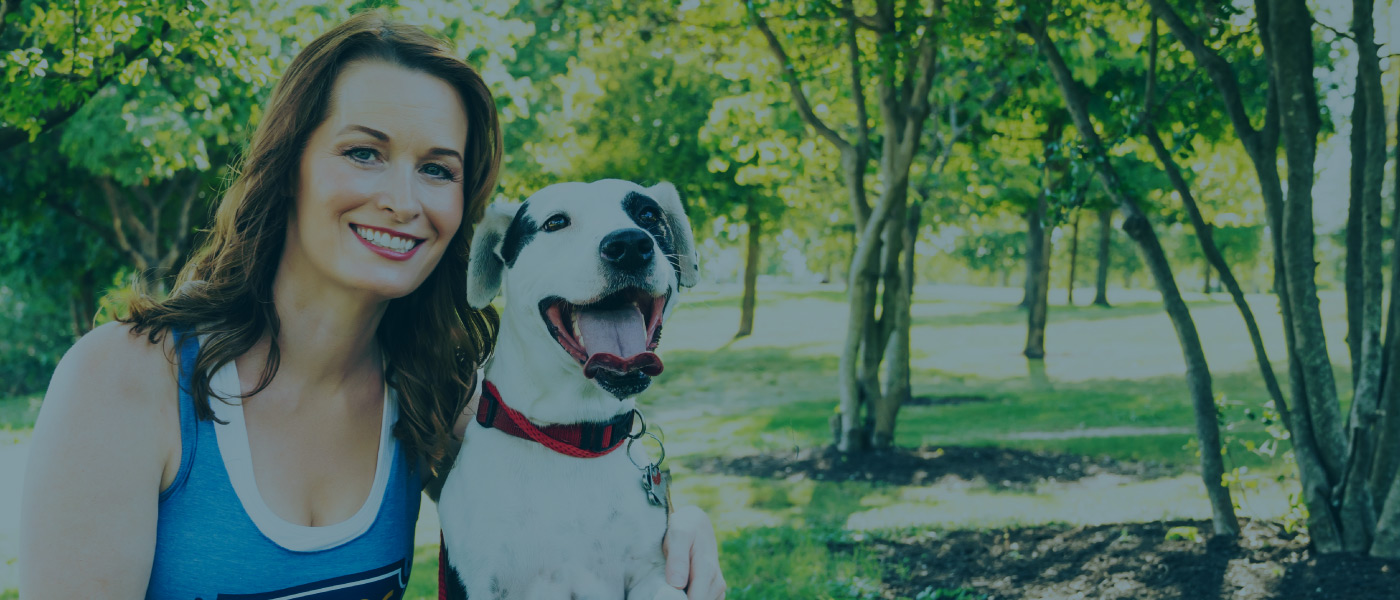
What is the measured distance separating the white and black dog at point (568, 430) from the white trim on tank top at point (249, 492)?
255 millimetres

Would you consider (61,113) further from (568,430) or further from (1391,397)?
(1391,397)

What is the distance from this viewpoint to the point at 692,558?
8.53 ft

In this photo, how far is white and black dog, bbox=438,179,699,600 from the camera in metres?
2.48

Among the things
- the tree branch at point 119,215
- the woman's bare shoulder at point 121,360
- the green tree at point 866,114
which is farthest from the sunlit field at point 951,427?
the tree branch at point 119,215

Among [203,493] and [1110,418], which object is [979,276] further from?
[203,493]

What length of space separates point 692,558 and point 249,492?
3.53 feet

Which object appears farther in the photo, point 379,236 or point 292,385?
point 292,385

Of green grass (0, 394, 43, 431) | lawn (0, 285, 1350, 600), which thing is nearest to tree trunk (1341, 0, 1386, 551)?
lawn (0, 285, 1350, 600)

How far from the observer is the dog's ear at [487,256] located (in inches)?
111

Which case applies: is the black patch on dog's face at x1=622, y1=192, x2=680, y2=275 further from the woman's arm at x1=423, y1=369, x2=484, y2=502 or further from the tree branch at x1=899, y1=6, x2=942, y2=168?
the tree branch at x1=899, y1=6, x2=942, y2=168

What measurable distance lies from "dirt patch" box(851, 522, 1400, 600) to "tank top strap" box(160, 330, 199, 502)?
4.20 metres

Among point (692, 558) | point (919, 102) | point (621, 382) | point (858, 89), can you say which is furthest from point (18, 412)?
point (621, 382)

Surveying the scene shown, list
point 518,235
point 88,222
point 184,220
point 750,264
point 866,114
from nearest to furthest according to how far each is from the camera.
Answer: point 518,235
point 866,114
point 184,220
point 88,222
point 750,264

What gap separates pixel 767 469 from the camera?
10.4 meters
